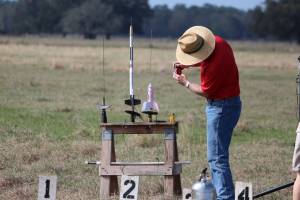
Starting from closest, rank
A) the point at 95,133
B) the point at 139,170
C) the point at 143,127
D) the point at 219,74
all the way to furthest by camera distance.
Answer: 1. the point at 219,74
2. the point at 143,127
3. the point at 139,170
4. the point at 95,133

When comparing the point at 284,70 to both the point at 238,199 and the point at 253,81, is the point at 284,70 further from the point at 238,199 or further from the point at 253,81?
the point at 238,199

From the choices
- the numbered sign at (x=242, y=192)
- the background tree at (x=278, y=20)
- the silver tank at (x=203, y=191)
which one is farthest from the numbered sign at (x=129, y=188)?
the background tree at (x=278, y=20)

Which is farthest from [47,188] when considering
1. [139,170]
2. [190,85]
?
[190,85]

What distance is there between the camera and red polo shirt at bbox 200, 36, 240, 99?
8.19 m

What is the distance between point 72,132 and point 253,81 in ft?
55.9

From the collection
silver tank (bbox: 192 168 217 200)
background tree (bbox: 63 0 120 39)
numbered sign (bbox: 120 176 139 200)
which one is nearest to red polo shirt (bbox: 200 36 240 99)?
numbered sign (bbox: 120 176 139 200)

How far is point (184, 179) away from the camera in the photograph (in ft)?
34.5

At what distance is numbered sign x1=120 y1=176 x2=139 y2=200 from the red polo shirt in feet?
3.74

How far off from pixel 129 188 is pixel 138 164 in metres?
0.62

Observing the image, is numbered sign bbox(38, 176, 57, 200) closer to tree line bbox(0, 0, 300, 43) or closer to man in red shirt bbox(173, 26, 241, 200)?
man in red shirt bbox(173, 26, 241, 200)

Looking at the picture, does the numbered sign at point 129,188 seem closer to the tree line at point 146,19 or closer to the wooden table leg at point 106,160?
the wooden table leg at point 106,160

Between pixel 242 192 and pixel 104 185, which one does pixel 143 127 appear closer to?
pixel 104 185

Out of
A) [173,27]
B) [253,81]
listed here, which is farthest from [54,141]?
[173,27]

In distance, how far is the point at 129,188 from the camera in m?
8.69
